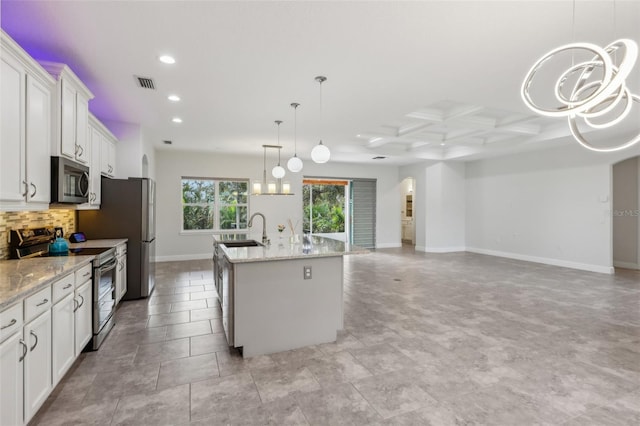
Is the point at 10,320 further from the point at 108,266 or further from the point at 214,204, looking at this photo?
the point at 214,204

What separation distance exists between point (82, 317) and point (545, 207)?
855cm

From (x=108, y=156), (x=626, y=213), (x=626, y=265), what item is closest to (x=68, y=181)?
(x=108, y=156)

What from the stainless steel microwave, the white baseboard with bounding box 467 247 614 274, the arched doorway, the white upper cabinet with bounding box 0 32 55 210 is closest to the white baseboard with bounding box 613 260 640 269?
the white baseboard with bounding box 467 247 614 274

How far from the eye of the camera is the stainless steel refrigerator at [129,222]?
4.31 metres

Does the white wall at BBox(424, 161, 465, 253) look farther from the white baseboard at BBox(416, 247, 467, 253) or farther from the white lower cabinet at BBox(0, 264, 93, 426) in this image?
the white lower cabinet at BBox(0, 264, 93, 426)

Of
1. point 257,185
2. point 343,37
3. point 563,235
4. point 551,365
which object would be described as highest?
point 343,37

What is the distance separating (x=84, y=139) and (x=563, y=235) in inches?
340

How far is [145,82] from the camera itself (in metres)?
3.56

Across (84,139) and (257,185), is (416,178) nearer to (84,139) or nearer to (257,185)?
(257,185)

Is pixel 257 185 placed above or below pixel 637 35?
below

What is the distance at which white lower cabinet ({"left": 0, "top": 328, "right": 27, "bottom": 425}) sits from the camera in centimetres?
157

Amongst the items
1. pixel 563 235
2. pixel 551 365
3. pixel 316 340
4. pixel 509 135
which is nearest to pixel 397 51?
pixel 316 340

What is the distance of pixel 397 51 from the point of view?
2.89 metres

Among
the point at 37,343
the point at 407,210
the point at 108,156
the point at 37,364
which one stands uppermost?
the point at 108,156
